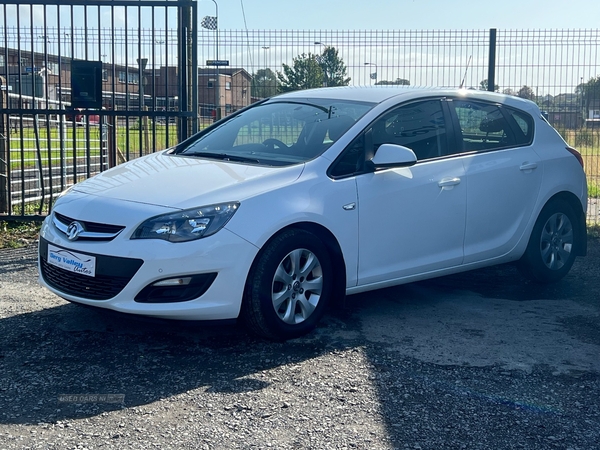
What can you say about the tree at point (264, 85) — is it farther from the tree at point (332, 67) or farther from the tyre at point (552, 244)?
the tyre at point (552, 244)

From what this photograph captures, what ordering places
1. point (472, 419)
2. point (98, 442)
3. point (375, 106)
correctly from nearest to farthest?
point (98, 442) → point (472, 419) → point (375, 106)

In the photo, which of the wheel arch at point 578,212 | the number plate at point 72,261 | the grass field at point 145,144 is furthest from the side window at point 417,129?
the grass field at point 145,144

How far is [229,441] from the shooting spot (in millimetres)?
3613

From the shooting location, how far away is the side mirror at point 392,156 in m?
5.42

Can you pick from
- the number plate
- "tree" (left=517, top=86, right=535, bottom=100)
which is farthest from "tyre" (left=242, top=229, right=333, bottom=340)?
"tree" (left=517, top=86, right=535, bottom=100)

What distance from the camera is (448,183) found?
592 centimetres

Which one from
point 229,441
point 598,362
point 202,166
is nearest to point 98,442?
point 229,441

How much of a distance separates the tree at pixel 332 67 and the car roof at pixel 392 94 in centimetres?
289

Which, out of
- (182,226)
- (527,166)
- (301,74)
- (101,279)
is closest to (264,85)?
(301,74)

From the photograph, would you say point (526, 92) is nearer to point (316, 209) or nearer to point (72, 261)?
point (316, 209)

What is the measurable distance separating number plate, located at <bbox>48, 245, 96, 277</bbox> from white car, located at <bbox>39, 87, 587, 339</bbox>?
1 cm

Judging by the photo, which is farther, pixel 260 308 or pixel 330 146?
pixel 330 146

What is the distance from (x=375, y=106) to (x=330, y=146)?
582mm

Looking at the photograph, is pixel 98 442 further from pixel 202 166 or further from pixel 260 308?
pixel 202 166
